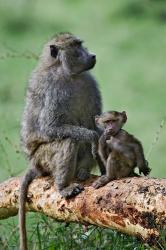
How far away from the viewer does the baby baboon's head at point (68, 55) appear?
17.8 ft

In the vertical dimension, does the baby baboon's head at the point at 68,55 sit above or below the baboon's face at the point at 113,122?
above

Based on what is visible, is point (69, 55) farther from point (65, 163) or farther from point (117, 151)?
point (117, 151)

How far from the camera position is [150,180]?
4.35 meters

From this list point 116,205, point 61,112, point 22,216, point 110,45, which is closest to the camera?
point 116,205

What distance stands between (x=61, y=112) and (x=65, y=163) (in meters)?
0.39

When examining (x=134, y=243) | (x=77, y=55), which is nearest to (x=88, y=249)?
(x=134, y=243)

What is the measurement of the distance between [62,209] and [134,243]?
38 cm

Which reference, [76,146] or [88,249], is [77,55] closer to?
[76,146]

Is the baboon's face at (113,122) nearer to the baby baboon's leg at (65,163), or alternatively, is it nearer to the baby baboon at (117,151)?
the baby baboon at (117,151)

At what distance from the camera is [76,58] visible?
5449 mm

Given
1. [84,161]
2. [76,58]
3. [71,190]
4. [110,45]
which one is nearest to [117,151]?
[71,190]

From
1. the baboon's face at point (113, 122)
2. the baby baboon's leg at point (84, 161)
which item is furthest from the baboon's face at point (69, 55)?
the baboon's face at point (113, 122)

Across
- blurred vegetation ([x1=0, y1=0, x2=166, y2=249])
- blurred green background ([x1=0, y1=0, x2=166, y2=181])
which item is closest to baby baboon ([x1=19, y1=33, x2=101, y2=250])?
blurred vegetation ([x1=0, y1=0, x2=166, y2=249])

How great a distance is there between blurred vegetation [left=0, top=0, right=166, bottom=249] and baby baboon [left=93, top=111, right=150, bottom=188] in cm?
622
